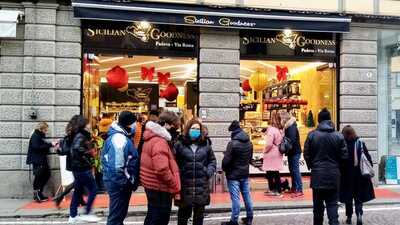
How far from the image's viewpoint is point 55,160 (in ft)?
41.7

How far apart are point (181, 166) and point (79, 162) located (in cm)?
276

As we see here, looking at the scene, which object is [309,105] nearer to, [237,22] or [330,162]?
[237,22]

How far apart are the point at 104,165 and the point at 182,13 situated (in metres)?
6.44

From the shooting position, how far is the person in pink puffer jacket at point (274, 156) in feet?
41.6

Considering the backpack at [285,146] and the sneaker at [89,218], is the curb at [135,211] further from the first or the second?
the backpack at [285,146]

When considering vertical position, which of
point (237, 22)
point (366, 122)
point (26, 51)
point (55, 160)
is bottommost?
point (55, 160)

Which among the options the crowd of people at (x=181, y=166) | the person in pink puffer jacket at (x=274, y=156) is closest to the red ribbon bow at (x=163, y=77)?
the person in pink puffer jacket at (x=274, y=156)

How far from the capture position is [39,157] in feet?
39.4

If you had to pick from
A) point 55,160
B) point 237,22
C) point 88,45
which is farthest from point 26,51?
point 237,22

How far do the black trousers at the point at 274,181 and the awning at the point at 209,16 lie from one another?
11.7ft

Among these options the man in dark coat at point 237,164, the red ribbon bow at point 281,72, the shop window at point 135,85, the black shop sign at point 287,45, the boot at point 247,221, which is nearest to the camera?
the man in dark coat at point 237,164

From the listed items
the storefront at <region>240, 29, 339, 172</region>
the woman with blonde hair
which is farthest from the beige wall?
the woman with blonde hair

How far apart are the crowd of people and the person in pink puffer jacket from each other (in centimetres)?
315

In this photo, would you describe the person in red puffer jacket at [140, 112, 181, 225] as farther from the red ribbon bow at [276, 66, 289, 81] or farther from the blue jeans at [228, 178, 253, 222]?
the red ribbon bow at [276, 66, 289, 81]
